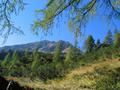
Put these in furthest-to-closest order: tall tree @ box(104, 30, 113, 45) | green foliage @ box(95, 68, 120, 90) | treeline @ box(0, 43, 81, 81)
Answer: tall tree @ box(104, 30, 113, 45) → treeline @ box(0, 43, 81, 81) → green foliage @ box(95, 68, 120, 90)

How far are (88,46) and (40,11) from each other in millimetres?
113924

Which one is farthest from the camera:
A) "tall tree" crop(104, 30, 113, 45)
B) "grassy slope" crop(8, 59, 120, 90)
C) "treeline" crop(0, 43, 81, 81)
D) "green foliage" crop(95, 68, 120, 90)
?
"tall tree" crop(104, 30, 113, 45)

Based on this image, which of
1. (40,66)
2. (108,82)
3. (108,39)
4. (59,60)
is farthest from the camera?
(108,39)

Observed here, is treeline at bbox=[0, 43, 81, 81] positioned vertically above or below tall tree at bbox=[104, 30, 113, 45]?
below

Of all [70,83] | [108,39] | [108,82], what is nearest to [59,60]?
[108,39]

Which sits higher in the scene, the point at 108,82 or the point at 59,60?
the point at 59,60

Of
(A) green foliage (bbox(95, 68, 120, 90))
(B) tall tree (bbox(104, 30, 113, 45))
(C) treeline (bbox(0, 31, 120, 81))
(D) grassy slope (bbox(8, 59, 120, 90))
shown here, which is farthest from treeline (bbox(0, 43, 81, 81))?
(B) tall tree (bbox(104, 30, 113, 45))

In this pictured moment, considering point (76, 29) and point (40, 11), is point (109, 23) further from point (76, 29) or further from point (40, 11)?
point (40, 11)

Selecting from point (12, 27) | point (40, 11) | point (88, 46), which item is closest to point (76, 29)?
point (40, 11)

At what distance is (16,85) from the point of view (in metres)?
15.3

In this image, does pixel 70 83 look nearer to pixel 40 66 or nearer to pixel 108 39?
pixel 40 66

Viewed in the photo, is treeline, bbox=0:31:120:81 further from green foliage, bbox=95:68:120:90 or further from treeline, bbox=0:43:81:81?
green foliage, bbox=95:68:120:90

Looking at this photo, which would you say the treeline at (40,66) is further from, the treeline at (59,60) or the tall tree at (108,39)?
the tall tree at (108,39)

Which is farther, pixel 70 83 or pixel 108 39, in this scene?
pixel 108 39
